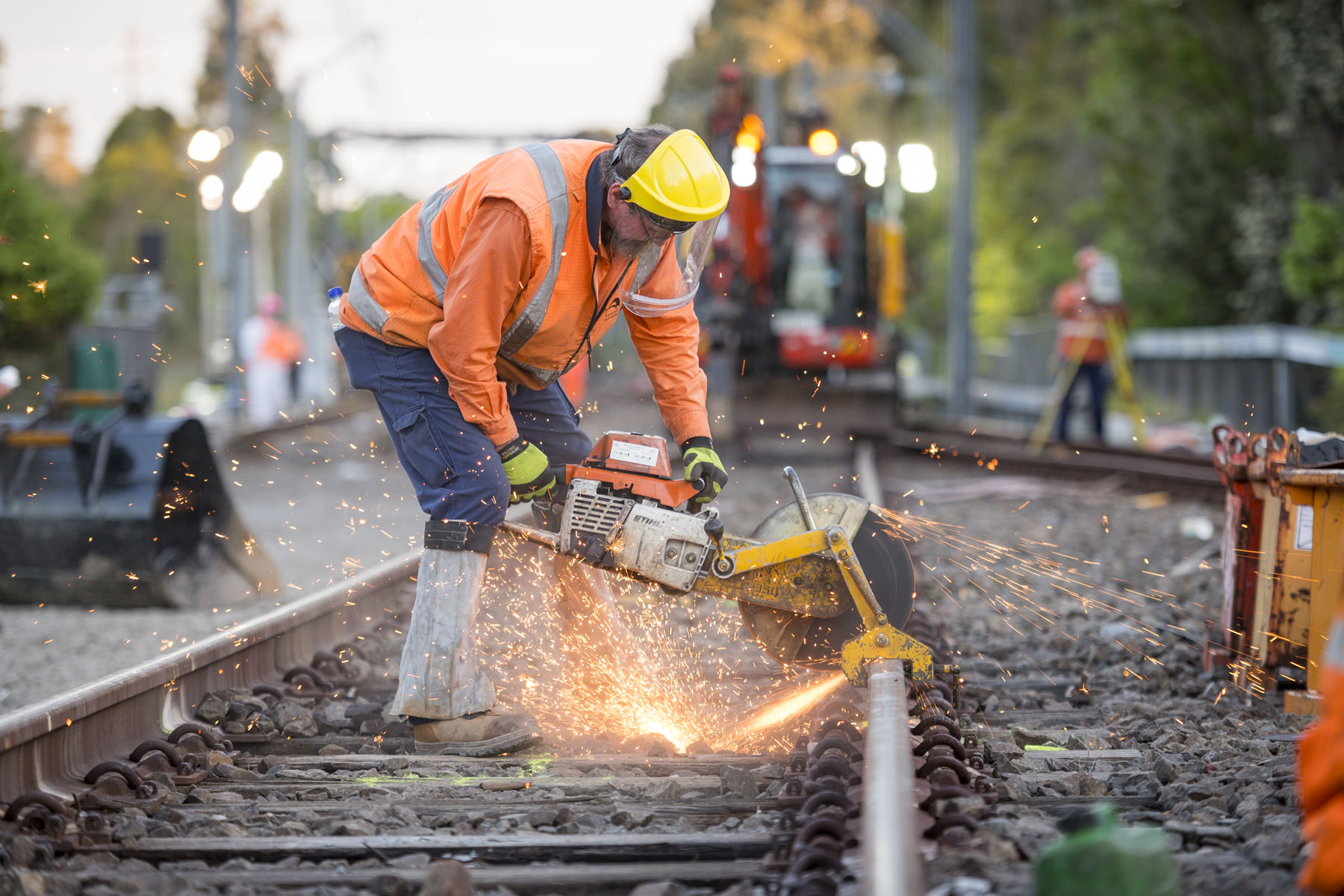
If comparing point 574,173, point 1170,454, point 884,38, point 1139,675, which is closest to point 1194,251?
point 1170,454

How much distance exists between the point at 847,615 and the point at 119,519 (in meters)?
4.21

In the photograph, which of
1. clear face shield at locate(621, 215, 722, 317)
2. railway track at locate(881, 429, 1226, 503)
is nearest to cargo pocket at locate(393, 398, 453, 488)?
clear face shield at locate(621, 215, 722, 317)

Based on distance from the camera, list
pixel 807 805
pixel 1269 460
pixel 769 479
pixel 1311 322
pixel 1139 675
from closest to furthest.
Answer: pixel 807 805
pixel 1269 460
pixel 1139 675
pixel 769 479
pixel 1311 322

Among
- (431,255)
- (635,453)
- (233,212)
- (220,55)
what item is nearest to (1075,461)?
(635,453)

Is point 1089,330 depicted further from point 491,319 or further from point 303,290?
point 303,290

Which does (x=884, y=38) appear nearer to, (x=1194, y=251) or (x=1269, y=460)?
(x=1194, y=251)

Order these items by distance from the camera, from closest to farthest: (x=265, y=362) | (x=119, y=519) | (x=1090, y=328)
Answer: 1. (x=119, y=519)
2. (x=1090, y=328)
3. (x=265, y=362)

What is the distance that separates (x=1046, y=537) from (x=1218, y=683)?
A: 3761mm

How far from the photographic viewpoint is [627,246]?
396 cm

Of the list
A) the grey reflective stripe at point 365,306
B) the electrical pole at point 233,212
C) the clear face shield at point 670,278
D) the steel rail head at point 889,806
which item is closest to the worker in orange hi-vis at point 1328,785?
the steel rail head at point 889,806

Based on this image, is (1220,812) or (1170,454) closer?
(1220,812)

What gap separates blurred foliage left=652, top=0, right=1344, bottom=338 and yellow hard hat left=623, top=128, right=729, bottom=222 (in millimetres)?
3529

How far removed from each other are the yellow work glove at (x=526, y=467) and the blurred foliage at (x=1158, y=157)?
3.75 meters

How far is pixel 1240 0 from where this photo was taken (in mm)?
21391
